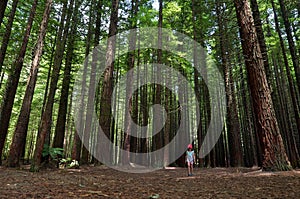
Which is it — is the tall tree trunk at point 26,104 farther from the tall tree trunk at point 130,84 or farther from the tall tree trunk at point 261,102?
the tall tree trunk at point 261,102

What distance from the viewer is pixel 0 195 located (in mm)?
3441

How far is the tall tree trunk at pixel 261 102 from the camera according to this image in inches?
242

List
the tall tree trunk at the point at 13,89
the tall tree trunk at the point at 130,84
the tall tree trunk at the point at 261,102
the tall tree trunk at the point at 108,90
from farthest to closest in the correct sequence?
the tall tree trunk at the point at 130,84 → the tall tree trunk at the point at 108,90 → the tall tree trunk at the point at 13,89 → the tall tree trunk at the point at 261,102

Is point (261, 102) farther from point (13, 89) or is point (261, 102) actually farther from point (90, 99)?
point (13, 89)

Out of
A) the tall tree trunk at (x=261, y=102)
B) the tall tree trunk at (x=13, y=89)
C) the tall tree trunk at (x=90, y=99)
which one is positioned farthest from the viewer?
the tall tree trunk at (x=90, y=99)

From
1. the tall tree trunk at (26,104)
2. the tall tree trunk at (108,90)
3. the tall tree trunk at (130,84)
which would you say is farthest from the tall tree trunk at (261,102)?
the tall tree trunk at (130,84)

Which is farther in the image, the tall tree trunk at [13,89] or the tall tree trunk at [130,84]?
the tall tree trunk at [130,84]

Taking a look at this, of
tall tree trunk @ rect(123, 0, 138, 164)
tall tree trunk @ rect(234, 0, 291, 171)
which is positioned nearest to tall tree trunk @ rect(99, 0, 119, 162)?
tall tree trunk @ rect(123, 0, 138, 164)

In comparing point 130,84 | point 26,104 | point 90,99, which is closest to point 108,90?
point 90,99

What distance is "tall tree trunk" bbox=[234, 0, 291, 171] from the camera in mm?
6141

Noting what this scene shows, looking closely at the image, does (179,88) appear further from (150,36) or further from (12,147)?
(12,147)

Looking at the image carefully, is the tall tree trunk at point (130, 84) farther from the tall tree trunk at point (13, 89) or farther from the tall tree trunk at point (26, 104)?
the tall tree trunk at point (26, 104)

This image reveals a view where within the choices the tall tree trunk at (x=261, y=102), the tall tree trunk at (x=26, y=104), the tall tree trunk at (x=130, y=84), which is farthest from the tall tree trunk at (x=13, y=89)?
the tall tree trunk at (x=261, y=102)

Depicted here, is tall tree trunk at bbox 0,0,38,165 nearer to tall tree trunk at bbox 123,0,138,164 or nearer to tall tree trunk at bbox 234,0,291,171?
tall tree trunk at bbox 123,0,138,164
